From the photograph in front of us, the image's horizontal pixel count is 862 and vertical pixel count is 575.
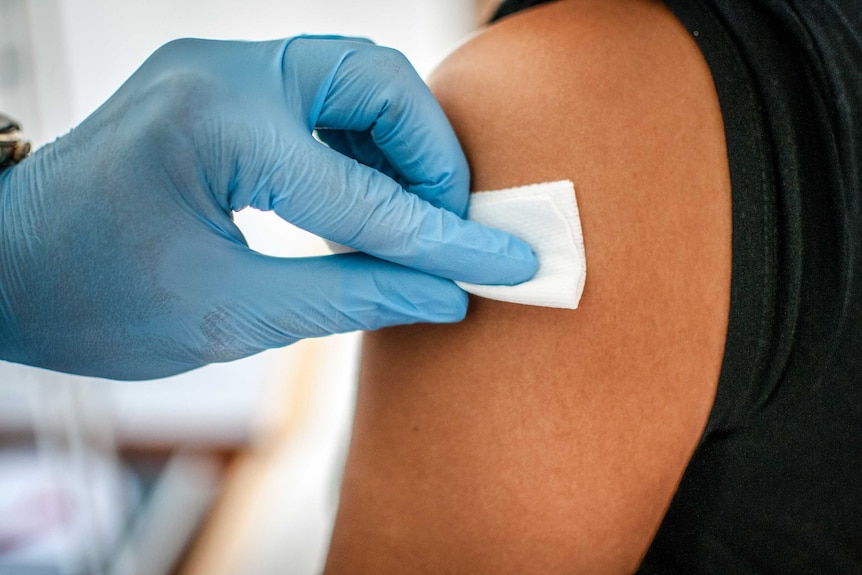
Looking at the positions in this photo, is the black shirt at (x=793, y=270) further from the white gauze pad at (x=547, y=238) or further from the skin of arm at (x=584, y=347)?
the white gauze pad at (x=547, y=238)

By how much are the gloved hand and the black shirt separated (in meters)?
0.28

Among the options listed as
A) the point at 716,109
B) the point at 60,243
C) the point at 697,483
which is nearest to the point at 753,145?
the point at 716,109

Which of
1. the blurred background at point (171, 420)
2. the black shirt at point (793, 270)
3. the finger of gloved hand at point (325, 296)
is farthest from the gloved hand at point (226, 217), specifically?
the blurred background at point (171, 420)

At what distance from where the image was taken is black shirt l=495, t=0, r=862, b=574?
62cm

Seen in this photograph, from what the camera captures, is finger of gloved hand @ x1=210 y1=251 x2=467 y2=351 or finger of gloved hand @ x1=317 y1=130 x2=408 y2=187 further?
finger of gloved hand @ x1=317 y1=130 x2=408 y2=187

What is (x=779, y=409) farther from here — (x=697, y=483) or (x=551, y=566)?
(x=551, y=566)

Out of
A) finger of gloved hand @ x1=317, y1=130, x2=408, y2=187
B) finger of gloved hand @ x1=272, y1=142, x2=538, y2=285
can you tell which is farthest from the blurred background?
finger of gloved hand @ x1=272, y1=142, x2=538, y2=285

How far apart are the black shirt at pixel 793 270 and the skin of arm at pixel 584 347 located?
28 millimetres

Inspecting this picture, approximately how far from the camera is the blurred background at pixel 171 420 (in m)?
1.98

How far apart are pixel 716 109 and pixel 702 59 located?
70 millimetres

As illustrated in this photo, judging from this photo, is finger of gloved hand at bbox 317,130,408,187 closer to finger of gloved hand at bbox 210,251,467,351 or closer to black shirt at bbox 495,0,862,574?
finger of gloved hand at bbox 210,251,467,351

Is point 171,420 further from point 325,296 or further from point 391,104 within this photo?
point 391,104

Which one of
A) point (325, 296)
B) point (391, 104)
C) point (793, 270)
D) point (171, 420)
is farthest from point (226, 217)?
point (171, 420)

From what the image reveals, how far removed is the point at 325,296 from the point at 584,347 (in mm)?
354
